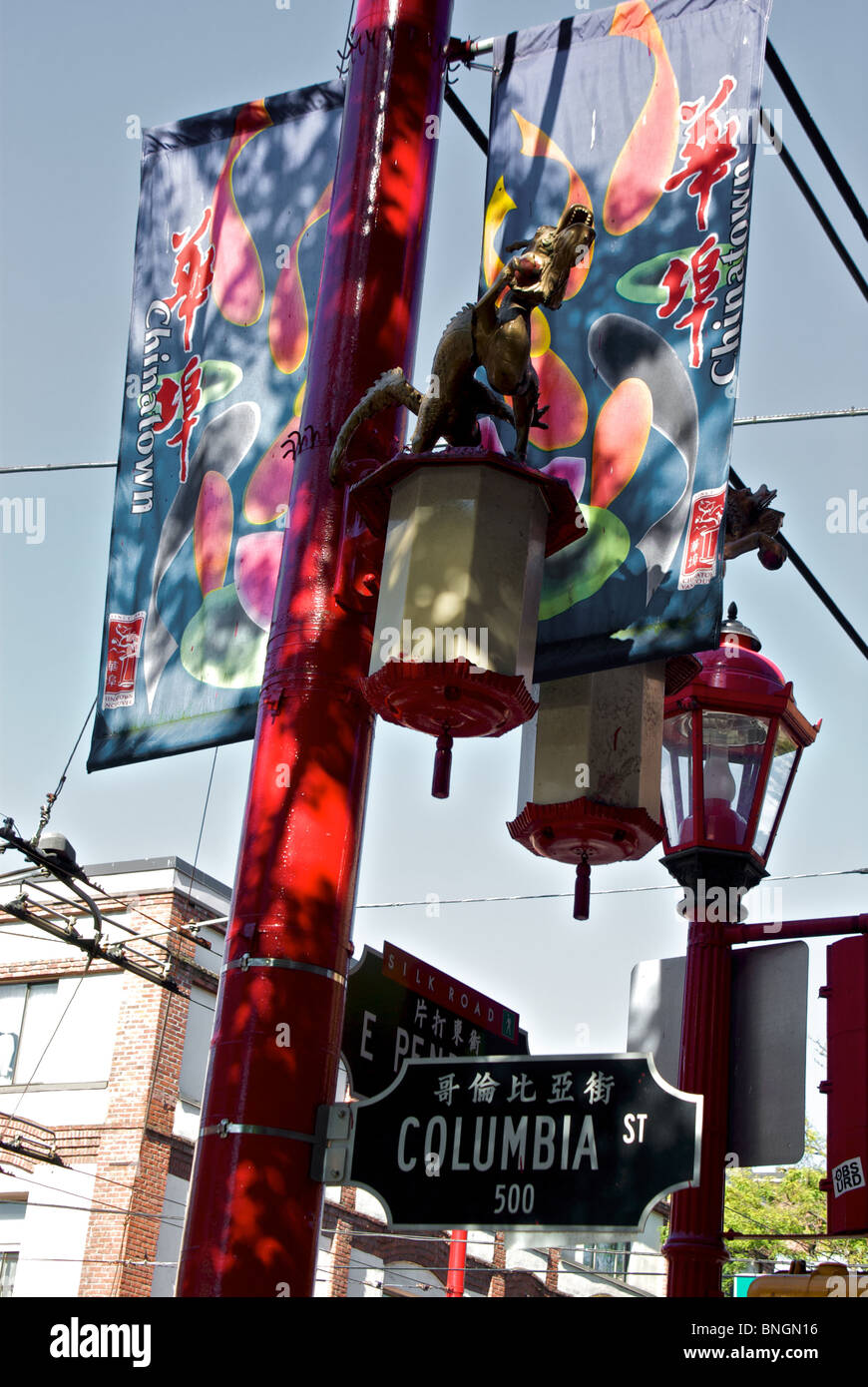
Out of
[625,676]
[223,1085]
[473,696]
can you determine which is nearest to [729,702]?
[625,676]

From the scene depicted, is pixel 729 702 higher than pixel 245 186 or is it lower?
lower

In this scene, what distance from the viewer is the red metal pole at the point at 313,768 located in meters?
4.95

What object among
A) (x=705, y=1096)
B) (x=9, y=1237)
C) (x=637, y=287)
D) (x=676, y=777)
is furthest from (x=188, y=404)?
(x=9, y=1237)

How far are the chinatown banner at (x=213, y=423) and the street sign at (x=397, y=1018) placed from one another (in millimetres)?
1297

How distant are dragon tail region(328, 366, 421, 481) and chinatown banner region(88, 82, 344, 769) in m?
0.53

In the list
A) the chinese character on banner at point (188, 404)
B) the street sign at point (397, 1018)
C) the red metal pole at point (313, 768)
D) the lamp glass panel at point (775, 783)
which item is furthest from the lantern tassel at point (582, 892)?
the chinese character on banner at point (188, 404)

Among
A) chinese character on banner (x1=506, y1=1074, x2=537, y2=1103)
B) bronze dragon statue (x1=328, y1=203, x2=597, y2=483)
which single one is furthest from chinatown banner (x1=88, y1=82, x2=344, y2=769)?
chinese character on banner (x1=506, y1=1074, x2=537, y2=1103)

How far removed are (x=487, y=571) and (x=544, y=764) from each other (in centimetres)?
124

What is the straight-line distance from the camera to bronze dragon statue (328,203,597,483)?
551 centimetres

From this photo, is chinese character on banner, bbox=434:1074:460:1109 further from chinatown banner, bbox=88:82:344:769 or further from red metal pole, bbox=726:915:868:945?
red metal pole, bbox=726:915:868:945
